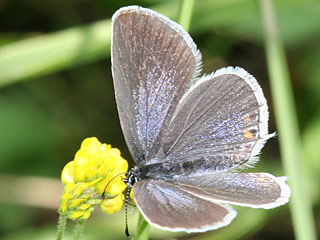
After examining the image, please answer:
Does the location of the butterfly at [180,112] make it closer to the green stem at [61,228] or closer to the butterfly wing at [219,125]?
the butterfly wing at [219,125]

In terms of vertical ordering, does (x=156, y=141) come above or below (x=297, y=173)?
above

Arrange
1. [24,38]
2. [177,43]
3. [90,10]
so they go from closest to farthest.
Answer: [177,43] → [24,38] → [90,10]

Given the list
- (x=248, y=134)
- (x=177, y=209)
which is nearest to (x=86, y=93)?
(x=248, y=134)

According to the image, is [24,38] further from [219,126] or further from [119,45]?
[219,126]

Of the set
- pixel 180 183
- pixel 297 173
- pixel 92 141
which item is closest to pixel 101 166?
pixel 92 141

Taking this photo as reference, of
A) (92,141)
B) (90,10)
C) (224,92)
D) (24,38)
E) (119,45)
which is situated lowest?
(92,141)

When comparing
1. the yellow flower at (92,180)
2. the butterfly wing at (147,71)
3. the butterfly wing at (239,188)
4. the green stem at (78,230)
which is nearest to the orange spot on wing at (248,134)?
the butterfly wing at (239,188)

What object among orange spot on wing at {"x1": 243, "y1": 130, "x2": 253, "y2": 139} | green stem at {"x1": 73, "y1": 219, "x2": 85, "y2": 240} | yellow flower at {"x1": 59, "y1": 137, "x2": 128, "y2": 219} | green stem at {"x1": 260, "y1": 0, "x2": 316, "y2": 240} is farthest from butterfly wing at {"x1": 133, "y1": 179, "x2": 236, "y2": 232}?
green stem at {"x1": 260, "y1": 0, "x2": 316, "y2": 240}
